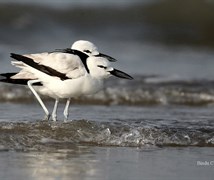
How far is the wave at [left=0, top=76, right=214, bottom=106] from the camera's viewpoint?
1085cm

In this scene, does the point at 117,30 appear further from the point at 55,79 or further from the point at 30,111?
the point at 55,79

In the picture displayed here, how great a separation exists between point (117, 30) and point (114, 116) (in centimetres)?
982

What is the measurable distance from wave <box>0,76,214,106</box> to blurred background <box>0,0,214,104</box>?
2.90ft

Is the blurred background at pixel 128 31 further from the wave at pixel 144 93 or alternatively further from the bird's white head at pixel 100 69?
the bird's white head at pixel 100 69

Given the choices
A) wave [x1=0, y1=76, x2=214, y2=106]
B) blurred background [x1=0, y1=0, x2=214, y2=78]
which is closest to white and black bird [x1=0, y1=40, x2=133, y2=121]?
wave [x1=0, y1=76, x2=214, y2=106]

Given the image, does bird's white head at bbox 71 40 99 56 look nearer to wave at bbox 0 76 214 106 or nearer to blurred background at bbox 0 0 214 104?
wave at bbox 0 76 214 106

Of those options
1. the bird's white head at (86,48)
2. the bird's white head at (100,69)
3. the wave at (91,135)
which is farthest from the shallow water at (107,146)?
the bird's white head at (86,48)

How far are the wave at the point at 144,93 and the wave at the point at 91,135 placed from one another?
2.58 metres

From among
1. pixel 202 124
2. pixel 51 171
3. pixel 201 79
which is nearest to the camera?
pixel 51 171

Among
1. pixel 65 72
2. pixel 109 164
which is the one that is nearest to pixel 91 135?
pixel 65 72

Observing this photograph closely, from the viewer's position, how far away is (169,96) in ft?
36.9

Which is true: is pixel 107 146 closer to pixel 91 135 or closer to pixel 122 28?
pixel 91 135

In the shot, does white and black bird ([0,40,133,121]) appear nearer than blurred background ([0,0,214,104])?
Yes

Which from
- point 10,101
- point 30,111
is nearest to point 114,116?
point 30,111
